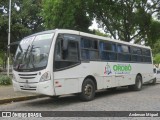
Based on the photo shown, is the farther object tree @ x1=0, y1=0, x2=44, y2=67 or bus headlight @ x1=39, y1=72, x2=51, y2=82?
tree @ x1=0, y1=0, x2=44, y2=67

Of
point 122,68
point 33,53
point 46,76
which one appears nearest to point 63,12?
point 122,68

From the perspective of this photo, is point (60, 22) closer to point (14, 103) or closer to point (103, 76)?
point (103, 76)

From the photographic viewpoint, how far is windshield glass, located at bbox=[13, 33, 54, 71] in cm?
1152

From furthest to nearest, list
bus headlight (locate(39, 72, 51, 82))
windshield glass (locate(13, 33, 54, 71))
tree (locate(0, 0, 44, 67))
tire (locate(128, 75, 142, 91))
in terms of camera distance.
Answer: tree (locate(0, 0, 44, 67)), tire (locate(128, 75, 142, 91)), windshield glass (locate(13, 33, 54, 71)), bus headlight (locate(39, 72, 51, 82))

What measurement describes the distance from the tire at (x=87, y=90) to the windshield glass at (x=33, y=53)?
2.32 m

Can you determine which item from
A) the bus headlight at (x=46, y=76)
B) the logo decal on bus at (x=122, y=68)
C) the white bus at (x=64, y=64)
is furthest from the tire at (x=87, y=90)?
the logo decal on bus at (x=122, y=68)

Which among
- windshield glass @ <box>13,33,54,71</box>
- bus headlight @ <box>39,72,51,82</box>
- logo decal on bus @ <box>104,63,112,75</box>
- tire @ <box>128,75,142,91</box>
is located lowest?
tire @ <box>128,75,142,91</box>

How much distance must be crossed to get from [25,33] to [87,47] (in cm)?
2562

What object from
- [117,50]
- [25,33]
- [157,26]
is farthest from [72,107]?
[25,33]

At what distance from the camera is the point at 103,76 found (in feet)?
47.3

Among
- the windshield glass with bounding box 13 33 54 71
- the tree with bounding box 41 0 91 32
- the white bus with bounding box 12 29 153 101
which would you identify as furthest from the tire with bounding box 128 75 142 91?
the tree with bounding box 41 0 91 32

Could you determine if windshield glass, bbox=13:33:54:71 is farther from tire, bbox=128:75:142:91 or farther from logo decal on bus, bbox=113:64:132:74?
tire, bbox=128:75:142:91

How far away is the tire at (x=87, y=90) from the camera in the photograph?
1279cm

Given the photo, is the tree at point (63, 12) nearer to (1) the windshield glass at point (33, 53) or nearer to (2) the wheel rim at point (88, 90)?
(2) the wheel rim at point (88, 90)
